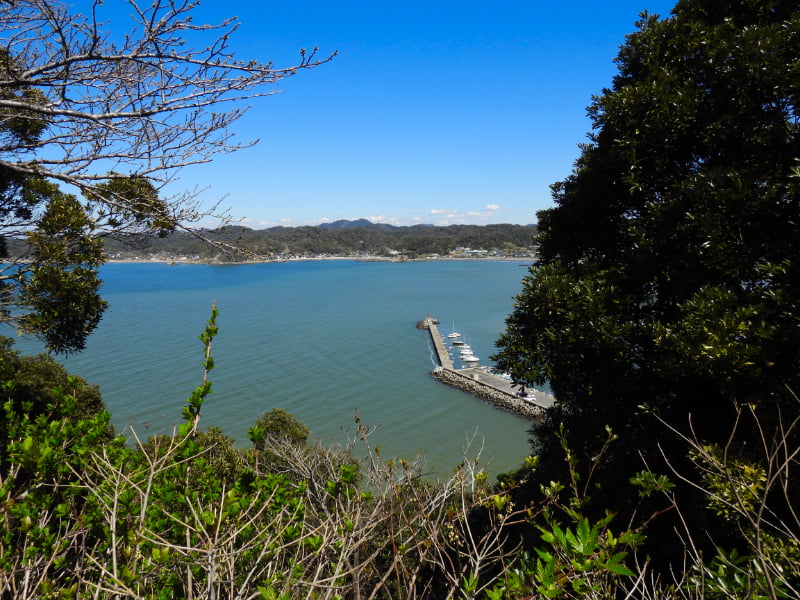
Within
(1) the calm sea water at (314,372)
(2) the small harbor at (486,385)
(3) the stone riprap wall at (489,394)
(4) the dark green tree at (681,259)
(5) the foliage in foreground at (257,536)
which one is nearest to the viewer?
(5) the foliage in foreground at (257,536)

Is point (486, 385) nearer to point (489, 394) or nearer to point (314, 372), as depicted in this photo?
point (489, 394)

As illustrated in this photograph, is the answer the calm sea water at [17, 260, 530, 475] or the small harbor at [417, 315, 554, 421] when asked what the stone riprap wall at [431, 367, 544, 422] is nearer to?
the small harbor at [417, 315, 554, 421]

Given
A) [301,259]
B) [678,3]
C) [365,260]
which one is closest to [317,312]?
[678,3]

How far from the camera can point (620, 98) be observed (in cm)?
468

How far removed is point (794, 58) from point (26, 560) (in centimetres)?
644

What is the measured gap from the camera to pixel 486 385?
2425 cm

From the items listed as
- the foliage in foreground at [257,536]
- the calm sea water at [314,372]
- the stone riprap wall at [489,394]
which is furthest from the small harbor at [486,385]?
the foliage in foreground at [257,536]

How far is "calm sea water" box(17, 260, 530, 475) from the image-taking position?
18219 millimetres

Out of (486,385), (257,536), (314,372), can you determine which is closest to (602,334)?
(257,536)

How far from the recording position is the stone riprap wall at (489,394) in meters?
20.7

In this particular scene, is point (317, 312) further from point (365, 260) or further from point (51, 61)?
point (365, 260)

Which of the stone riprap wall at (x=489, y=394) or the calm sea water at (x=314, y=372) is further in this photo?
the stone riprap wall at (x=489, y=394)

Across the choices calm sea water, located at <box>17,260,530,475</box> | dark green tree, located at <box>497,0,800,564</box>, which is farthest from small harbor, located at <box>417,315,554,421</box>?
dark green tree, located at <box>497,0,800,564</box>

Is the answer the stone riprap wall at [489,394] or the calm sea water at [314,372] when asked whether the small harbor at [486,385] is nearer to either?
the stone riprap wall at [489,394]
